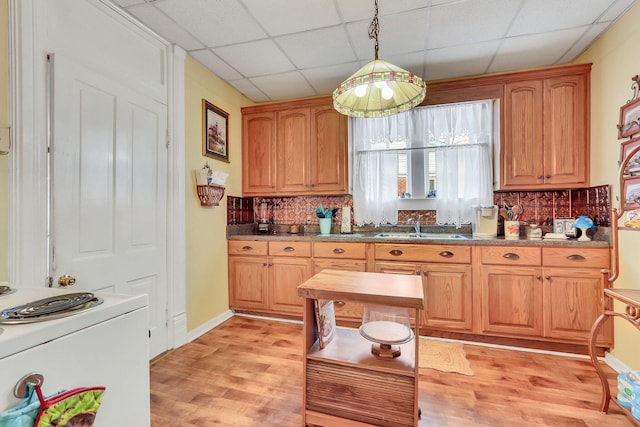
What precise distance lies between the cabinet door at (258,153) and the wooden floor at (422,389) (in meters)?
1.71

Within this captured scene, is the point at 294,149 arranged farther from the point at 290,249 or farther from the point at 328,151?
the point at 290,249

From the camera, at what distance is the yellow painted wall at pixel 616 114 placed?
1970mm

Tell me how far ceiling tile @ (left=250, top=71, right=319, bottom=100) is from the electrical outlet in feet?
6.71

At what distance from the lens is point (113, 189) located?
6.39 ft

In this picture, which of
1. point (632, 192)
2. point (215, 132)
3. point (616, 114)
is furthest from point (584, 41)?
point (215, 132)

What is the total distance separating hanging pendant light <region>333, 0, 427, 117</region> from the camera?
1.37 meters

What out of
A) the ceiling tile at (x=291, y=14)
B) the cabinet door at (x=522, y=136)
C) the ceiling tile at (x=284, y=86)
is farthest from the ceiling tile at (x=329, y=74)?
the cabinet door at (x=522, y=136)

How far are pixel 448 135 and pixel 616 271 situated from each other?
5.63ft

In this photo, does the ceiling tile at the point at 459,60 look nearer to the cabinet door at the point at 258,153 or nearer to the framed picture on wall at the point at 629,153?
the framed picture on wall at the point at 629,153

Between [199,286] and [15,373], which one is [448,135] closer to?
[199,286]

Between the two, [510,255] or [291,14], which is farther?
[510,255]

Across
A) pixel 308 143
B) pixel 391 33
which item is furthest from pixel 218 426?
pixel 391 33

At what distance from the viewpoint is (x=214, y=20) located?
2.10 m

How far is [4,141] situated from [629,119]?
374 centimetres
